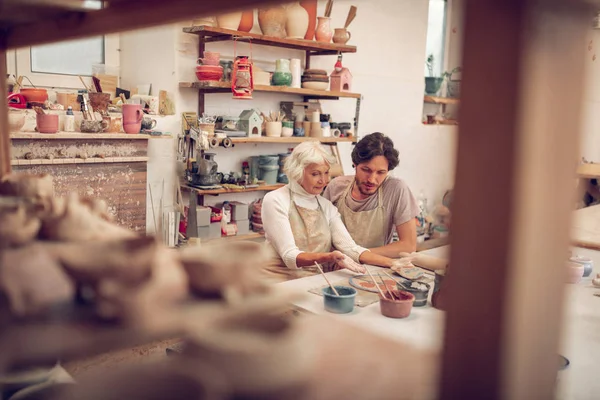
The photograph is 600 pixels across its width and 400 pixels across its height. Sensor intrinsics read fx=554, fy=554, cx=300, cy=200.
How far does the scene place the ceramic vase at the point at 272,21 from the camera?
4.74m

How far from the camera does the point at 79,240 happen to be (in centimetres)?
72

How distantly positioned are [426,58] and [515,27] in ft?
23.9

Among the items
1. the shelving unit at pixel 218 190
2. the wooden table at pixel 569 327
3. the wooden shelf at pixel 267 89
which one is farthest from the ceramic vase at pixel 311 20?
the wooden table at pixel 569 327

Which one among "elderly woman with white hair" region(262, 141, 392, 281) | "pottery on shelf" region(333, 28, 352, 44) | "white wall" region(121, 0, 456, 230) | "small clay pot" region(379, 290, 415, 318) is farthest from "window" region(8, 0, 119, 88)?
"small clay pot" region(379, 290, 415, 318)

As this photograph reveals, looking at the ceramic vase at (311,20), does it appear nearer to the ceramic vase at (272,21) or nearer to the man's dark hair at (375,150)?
the ceramic vase at (272,21)

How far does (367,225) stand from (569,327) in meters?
1.68

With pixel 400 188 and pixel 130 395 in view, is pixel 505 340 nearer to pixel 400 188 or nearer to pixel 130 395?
pixel 130 395

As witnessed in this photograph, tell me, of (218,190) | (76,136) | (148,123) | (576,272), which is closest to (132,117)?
(148,123)

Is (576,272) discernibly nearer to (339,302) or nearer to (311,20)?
(339,302)

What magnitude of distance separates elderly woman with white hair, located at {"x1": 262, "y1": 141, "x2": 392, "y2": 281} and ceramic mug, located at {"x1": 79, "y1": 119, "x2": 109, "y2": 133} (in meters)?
1.57

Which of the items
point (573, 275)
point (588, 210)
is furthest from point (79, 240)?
point (588, 210)

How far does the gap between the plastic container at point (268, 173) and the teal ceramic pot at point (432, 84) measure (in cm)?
296

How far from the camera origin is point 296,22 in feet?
16.3

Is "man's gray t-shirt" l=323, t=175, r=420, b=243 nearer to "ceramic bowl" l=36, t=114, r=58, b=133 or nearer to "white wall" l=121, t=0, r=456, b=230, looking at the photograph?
"white wall" l=121, t=0, r=456, b=230
